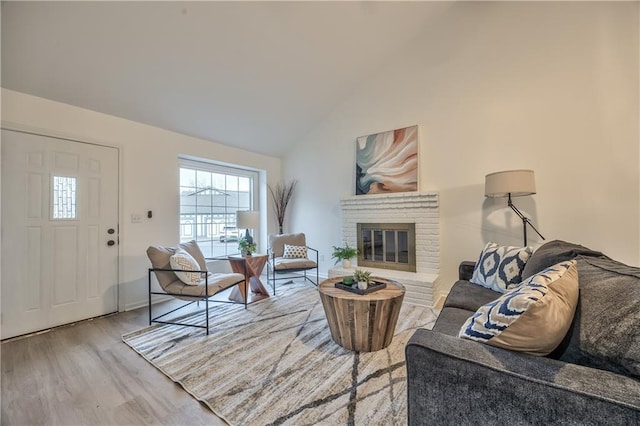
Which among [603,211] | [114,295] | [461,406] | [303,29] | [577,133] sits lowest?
[114,295]

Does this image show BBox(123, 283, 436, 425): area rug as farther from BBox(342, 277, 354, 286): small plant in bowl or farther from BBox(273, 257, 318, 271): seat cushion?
BBox(273, 257, 318, 271): seat cushion

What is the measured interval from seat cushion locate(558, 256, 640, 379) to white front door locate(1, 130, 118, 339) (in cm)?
392

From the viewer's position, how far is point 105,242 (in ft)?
10.2

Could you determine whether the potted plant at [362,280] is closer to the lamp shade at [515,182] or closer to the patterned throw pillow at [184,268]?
the patterned throw pillow at [184,268]

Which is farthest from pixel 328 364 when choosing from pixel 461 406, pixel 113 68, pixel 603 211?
pixel 113 68

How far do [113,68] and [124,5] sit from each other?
662 millimetres

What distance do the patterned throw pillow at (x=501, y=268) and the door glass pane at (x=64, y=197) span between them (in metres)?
4.05

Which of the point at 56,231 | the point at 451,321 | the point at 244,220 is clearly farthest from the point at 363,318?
the point at 56,231

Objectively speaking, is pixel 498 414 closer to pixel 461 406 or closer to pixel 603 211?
pixel 461 406

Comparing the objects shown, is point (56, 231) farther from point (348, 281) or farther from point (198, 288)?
point (348, 281)

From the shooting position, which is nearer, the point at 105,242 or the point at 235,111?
the point at 105,242

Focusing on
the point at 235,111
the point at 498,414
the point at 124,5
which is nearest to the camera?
the point at 498,414

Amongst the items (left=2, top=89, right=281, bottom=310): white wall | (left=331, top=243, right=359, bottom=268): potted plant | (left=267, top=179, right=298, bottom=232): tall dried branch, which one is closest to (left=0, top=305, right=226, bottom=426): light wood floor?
(left=2, top=89, right=281, bottom=310): white wall

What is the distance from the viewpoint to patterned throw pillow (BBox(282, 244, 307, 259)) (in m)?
4.32
